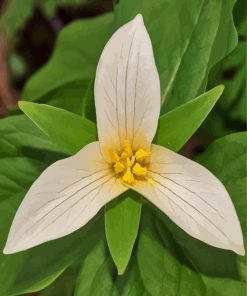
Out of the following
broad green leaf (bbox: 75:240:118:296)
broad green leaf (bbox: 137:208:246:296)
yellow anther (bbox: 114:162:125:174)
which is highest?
yellow anther (bbox: 114:162:125:174)

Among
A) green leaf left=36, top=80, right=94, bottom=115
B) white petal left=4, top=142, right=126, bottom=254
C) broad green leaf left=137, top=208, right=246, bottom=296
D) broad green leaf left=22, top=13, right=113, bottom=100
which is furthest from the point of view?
broad green leaf left=22, top=13, right=113, bottom=100

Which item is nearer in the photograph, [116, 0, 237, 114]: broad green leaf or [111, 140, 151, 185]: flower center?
[111, 140, 151, 185]: flower center

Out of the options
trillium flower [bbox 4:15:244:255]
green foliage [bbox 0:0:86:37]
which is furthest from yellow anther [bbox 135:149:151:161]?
green foliage [bbox 0:0:86:37]

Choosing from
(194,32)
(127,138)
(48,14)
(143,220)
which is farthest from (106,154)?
(48,14)

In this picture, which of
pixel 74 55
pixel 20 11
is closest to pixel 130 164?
pixel 74 55

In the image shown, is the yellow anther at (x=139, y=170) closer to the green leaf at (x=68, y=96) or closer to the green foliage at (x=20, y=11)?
the green leaf at (x=68, y=96)

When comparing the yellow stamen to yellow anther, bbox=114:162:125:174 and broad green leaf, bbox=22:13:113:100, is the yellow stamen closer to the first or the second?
yellow anther, bbox=114:162:125:174

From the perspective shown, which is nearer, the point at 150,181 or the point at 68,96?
the point at 150,181

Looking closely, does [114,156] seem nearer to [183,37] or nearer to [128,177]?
[128,177]

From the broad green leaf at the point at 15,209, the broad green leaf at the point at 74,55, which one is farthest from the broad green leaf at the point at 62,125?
the broad green leaf at the point at 74,55
